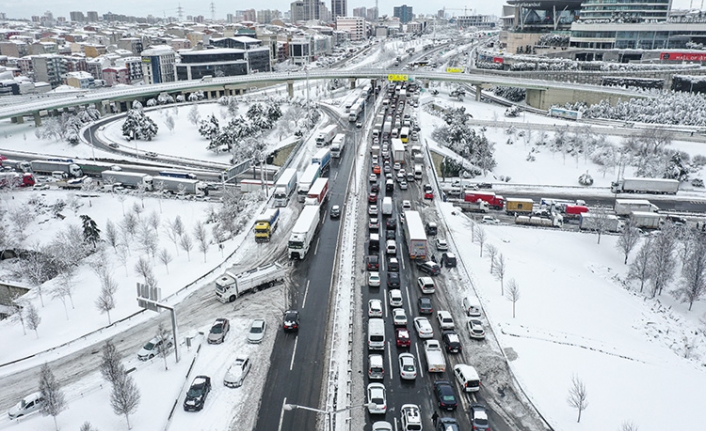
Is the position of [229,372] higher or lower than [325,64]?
lower

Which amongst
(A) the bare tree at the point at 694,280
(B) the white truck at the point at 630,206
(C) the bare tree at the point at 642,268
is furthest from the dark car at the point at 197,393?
(B) the white truck at the point at 630,206

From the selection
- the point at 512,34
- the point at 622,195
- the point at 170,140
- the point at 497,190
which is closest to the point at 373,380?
the point at 497,190

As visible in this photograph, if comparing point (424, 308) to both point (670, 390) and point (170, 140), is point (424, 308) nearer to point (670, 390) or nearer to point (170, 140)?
point (670, 390)

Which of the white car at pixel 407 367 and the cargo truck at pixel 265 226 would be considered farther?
the cargo truck at pixel 265 226

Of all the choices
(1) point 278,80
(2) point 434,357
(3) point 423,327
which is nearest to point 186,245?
(3) point 423,327

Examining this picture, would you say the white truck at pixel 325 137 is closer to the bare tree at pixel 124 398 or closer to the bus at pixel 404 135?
the bus at pixel 404 135

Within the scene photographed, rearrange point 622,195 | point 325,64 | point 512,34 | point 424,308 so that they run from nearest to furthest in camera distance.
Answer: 1. point 424,308
2. point 622,195
3. point 512,34
4. point 325,64
